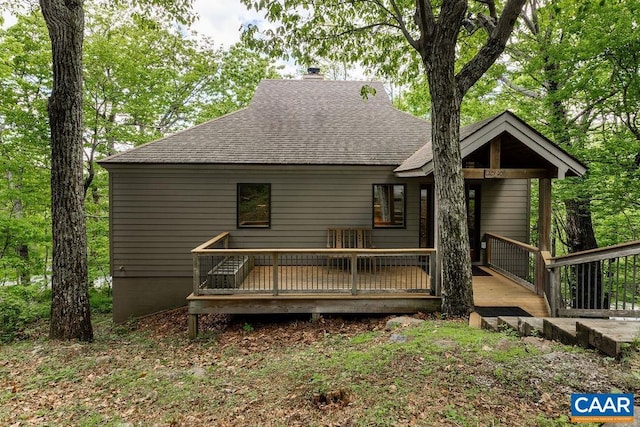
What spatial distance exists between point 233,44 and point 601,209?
17.3m

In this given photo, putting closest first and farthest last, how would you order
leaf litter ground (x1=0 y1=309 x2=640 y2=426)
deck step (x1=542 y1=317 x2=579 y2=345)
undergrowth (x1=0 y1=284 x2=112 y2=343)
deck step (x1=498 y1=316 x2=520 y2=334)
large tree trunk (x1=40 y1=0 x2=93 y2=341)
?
leaf litter ground (x1=0 y1=309 x2=640 y2=426)
deck step (x1=542 y1=317 x2=579 y2=345)
deck step (x1=498 y1=316 x2=520 y2=334)
large tree trunk (x1=40 y1=0 x2=93 y2=341)
undergrowth (x1=0 y1=284 x2=112 y2=343)

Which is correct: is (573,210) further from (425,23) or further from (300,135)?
(300,135)

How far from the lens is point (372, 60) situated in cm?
885

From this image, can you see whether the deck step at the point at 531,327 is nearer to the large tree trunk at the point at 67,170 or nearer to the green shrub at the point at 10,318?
the large tree trunk at the point at 67,170

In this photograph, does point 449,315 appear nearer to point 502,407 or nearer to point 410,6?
point 502,407

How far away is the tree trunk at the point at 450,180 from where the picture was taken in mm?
5719

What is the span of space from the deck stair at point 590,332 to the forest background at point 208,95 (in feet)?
17.5

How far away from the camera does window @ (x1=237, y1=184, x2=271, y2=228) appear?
922cm

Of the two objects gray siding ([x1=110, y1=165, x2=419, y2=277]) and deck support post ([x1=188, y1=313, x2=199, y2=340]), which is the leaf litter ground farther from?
gray siding ([x1=110, y1=165, x2=419, y2=277])

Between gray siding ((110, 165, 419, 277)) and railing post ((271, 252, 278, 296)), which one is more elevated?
gray siding ((110, 165, 419, 277))

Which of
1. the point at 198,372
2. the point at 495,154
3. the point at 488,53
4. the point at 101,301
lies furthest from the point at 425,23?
the point at 101,301

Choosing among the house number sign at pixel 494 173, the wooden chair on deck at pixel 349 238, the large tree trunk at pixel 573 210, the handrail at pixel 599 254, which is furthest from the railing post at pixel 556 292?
the large tree trunk at pixel 573 210

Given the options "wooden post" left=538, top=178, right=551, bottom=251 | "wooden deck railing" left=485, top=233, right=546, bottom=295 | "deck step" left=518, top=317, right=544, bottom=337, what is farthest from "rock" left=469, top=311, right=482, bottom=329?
"wooden deck railing" left=485, top=233, right=546, bottom=295

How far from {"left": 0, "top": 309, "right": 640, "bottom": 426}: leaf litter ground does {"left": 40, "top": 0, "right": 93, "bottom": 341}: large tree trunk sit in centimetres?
72
